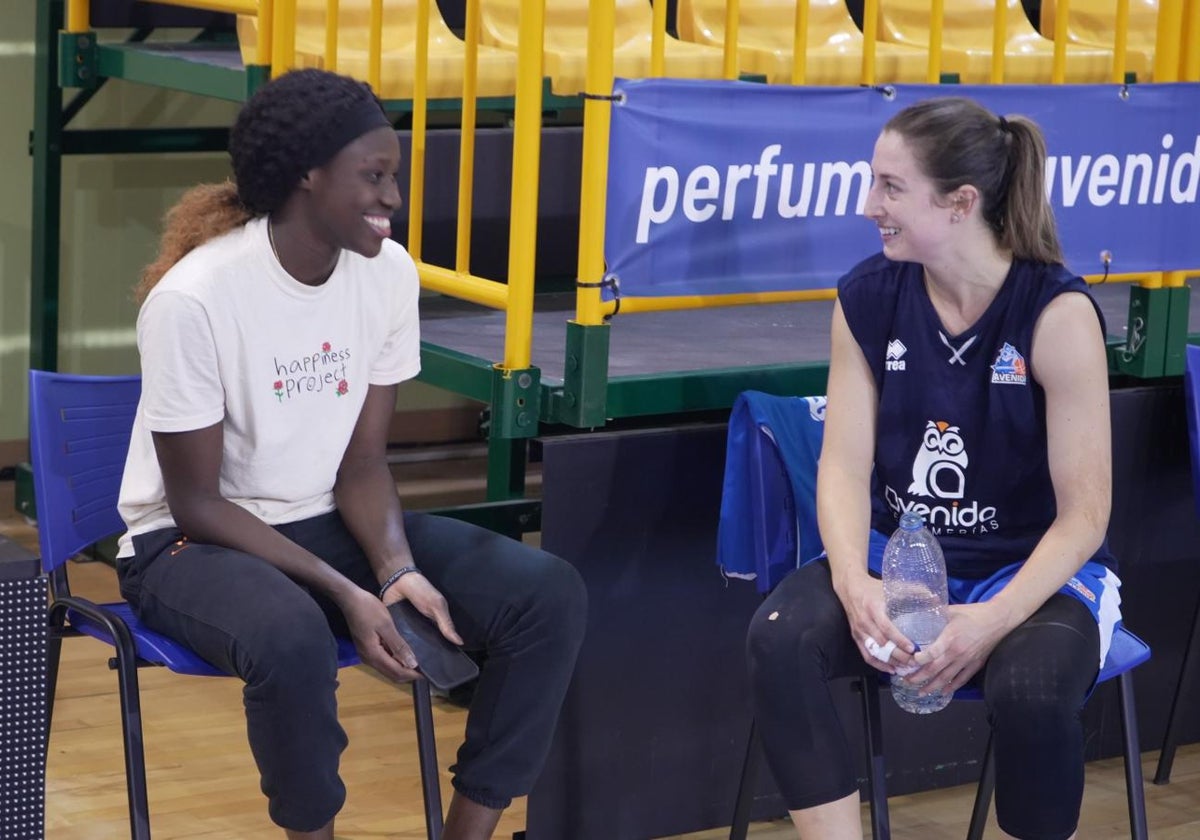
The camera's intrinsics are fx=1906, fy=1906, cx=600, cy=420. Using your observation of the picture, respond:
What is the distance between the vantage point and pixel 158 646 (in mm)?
2631

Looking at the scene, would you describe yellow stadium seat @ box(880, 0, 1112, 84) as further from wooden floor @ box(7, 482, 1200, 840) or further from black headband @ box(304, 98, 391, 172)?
black headband @ box(304, 98, 391, 172)

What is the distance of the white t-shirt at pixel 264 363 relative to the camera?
265cm

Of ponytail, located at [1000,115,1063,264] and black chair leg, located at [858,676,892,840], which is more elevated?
ponytail, located at [1000,115,1063,264]

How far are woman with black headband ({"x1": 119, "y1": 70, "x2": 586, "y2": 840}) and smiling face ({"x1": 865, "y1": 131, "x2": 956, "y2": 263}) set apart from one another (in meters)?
0.69

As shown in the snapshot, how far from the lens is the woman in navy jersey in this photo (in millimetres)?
2607

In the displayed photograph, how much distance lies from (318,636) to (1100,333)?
119 cm

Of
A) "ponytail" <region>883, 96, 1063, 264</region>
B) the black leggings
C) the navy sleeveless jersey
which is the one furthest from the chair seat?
"ponytail" <region>883, 96, 1063, 264</region>

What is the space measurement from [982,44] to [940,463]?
2.72 m

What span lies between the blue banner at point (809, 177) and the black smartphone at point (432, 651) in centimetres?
61

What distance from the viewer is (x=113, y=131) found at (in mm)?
4965

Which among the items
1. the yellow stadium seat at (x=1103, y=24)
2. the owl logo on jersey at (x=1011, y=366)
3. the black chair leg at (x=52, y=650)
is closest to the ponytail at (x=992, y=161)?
the owl logo on jersey at (x=1011, y=366)

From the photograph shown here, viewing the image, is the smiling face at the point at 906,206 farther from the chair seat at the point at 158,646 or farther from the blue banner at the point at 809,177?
the chair seat at the point at 158,646

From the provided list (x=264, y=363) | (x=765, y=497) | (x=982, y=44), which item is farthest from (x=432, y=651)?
(x=982, y=44)

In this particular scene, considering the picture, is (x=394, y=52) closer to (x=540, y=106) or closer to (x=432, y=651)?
(x=540, y=106)
